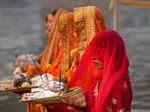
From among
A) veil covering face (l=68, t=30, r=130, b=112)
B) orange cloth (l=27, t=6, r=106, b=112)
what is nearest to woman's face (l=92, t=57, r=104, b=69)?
veil covering face (l=68, t=30, r=130, b=112)

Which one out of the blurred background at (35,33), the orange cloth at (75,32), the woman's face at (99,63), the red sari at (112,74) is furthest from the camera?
the blurred background at (35,33)

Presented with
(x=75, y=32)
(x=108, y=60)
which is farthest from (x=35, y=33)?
(x=108, y=60)

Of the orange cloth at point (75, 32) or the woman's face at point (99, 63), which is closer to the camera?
the woman's face at point (99, 63)

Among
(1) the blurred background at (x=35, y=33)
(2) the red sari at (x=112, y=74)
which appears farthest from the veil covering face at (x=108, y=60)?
(1) the blurred background at (x=35, y=33)

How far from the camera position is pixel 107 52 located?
2.70 metres

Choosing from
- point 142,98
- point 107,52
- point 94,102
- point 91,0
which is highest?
point 91,0

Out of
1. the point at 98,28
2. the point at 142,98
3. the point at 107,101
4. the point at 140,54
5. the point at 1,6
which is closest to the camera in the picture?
the point at 107,101

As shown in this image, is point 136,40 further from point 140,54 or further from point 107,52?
point 107,52

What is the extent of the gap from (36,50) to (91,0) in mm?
6594

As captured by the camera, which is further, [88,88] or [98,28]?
[98,28]

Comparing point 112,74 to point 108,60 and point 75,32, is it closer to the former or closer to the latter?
point 108,60

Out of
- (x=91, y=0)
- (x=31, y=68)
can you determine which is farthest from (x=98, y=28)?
(x=31, y=68)

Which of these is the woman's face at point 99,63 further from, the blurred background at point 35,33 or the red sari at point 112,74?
the blurred background at point 35,33

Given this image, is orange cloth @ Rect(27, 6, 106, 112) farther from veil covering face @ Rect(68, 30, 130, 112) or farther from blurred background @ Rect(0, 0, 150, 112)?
blurred background @ Rect(0, 0, 150, 112)
